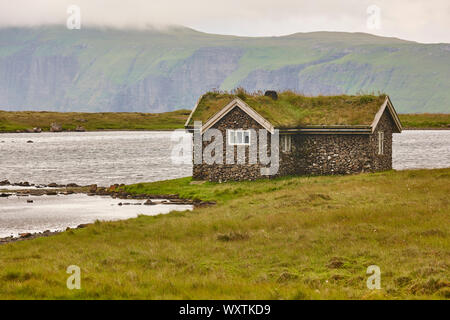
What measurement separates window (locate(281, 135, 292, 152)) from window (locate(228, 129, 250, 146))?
2685 millimetres

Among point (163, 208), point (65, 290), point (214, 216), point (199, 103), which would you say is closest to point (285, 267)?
point (65, 290)

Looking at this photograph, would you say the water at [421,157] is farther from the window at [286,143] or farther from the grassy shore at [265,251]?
the grassy shore at [265,251]

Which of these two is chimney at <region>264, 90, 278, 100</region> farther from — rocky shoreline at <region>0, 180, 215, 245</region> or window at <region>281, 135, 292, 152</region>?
rocky shoreline at <region>0, 180, 215, 245</region>

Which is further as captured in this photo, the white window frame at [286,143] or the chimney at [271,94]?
the chimney at [271,94]

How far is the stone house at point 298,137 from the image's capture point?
46.0 metres

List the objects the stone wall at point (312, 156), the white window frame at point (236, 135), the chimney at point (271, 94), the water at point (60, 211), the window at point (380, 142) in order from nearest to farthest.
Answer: the water at point (60, 211), the white window frame at point (236, 135), the stone wall at point (312, 156), the window at point (380, 142), the chimney at point (271, 94)

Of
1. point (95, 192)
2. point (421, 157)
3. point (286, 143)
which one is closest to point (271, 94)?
point (286, 143)

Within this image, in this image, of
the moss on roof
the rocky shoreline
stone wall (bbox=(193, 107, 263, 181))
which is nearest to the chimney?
the moss on roof

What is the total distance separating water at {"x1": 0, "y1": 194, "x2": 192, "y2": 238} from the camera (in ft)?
114

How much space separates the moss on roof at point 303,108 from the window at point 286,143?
3.05 feet

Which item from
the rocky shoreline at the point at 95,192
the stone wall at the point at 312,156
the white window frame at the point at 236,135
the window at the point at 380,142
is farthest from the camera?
the window at the point at 380,142

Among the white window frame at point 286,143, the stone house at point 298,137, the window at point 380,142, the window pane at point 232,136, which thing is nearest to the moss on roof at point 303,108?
the stone house at point 298,137

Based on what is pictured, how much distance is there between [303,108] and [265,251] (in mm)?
32780

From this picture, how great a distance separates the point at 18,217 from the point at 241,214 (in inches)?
646
